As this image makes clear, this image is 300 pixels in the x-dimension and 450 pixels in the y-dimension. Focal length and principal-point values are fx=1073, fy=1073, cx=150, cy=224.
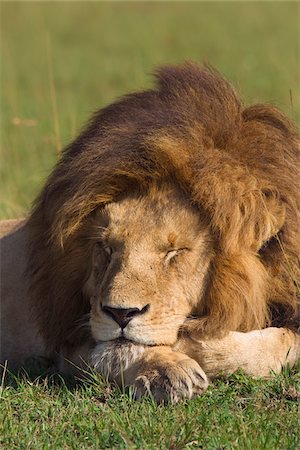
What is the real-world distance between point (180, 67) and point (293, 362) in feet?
4.48

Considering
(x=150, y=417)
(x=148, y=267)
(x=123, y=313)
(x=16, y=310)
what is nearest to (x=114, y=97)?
(x=16, y=310)

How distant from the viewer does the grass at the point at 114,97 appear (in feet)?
12.0

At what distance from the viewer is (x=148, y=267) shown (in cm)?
398

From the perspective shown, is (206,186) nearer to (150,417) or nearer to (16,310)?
(150,417)

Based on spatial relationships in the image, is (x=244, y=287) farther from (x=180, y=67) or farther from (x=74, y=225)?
(x=180, y=67)

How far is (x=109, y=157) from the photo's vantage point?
4211 mm

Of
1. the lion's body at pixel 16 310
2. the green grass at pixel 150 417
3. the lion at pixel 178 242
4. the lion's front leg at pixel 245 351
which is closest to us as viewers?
the green grass at pixel 150 417

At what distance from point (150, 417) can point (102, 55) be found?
556 inches

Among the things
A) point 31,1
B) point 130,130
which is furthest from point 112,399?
point 31,1

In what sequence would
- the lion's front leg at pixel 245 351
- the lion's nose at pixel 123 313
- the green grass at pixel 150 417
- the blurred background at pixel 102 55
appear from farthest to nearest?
the blurred background at pixel 102 55, the lion's front leg at pixel 245 351, the lion's nose at pixel 123 313, the green grass at pixel 150 417

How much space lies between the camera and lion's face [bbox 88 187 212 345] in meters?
3.90

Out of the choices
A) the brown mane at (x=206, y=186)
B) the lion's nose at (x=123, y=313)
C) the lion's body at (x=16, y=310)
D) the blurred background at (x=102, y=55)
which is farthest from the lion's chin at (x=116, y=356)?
the blurred background at (x=102, y=55)

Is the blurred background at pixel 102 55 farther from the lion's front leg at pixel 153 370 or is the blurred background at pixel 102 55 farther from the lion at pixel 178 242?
the lion's front leg at pixel 153 370

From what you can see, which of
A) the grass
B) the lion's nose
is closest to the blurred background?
the grass
